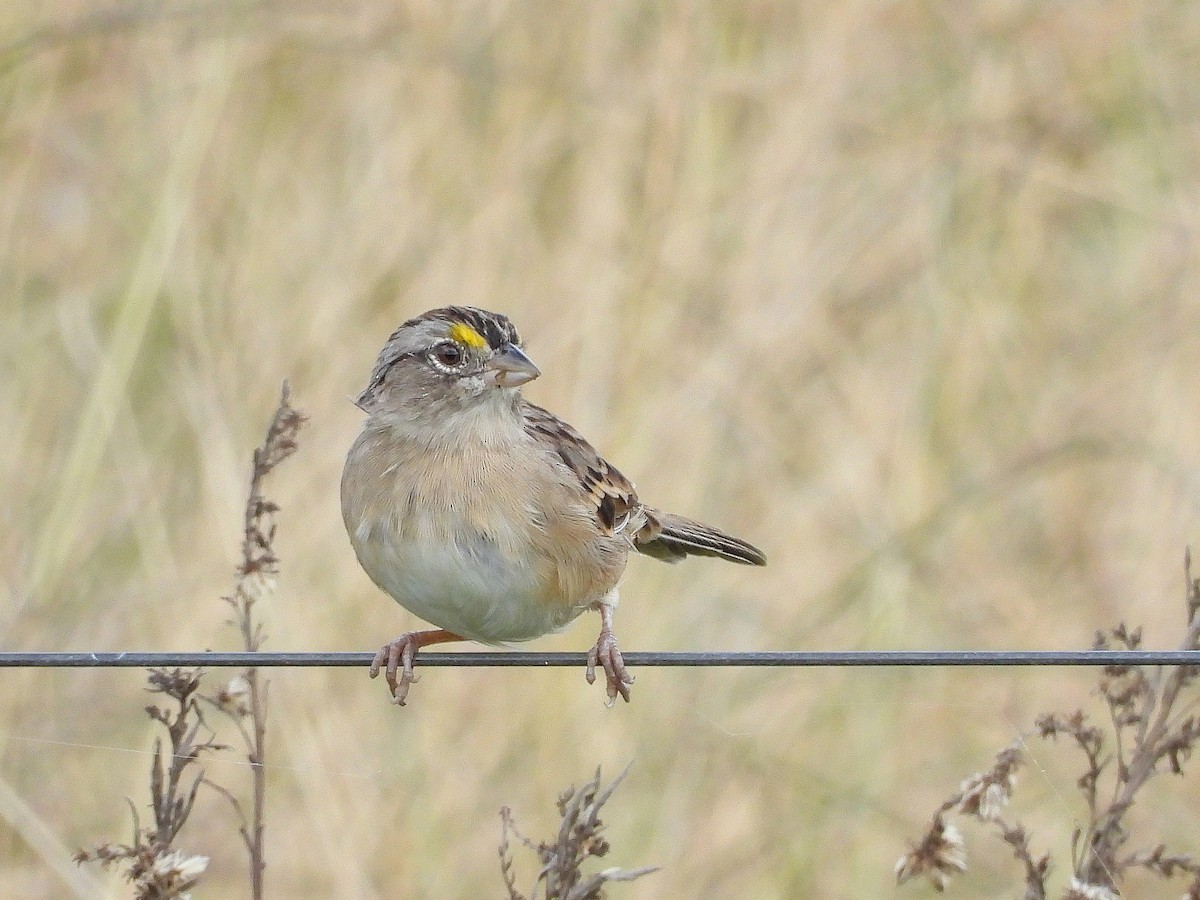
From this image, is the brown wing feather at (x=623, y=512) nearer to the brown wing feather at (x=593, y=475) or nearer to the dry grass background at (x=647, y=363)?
the brown wing feather at (x=593, y=475)

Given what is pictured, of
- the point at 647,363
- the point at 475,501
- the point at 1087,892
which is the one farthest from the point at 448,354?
the point at 647,363

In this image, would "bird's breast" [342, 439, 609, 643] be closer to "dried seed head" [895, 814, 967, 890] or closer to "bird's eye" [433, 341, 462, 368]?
"bird's eye" [433, 341, 462, 368]

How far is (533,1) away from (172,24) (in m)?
1.38

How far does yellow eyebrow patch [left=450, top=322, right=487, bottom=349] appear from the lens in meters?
3.91

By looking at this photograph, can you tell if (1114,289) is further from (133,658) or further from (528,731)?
(133,658)

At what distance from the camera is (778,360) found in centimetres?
643

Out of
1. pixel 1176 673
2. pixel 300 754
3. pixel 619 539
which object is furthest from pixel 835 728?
pixel 1176 673

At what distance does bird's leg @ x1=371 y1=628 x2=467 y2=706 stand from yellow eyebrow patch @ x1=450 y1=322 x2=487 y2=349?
28.2 inches

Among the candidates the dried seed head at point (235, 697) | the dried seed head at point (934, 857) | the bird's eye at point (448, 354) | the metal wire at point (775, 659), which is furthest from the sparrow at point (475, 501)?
the dried seed head at point (934, 857)

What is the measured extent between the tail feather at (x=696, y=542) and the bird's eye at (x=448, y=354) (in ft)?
2.91

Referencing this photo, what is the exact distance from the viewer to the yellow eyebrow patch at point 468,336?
3914 millimetres

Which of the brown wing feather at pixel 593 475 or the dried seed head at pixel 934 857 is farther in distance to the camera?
the brown wing feather at pixel 593 475

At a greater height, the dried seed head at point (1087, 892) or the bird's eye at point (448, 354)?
the bird's eye at point (448, 354)

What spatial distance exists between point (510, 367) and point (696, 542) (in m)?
1.01
